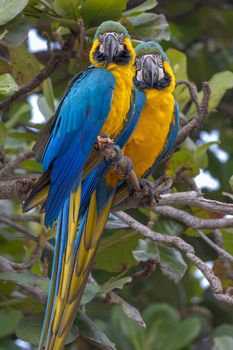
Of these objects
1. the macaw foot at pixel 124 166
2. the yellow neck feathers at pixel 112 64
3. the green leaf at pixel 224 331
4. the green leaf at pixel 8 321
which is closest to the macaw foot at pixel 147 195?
the macaw foot at pixel 124 166

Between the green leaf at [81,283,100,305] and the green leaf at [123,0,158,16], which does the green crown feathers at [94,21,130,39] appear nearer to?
the green leaf at [123,0,158,16]

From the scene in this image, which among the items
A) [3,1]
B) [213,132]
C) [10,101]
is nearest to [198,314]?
[213,132]

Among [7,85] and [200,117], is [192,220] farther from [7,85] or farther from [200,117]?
[7,85]

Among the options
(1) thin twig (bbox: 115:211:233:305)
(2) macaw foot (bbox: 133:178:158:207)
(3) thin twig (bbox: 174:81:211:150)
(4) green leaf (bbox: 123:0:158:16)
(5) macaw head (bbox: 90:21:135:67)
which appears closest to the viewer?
(1) thin twig (bbox: 115:211:233:305)

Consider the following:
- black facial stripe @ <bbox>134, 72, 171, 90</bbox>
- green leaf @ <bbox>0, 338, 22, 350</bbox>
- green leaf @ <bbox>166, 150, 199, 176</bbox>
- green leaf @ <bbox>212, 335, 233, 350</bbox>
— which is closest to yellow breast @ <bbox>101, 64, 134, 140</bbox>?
black facial stripe @ <bbox>134, 72, 171, 90</bbox>

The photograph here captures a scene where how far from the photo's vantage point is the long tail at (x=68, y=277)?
8.42 feet

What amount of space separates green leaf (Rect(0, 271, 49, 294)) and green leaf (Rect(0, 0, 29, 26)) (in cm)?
78

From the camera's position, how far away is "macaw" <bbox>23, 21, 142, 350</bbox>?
2602 millimetres

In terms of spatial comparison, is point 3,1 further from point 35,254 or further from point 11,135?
point 35,254

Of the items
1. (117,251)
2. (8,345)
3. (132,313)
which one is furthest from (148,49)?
(8,345)

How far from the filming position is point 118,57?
296cm

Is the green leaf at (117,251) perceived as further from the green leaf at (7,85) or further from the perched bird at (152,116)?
the green leaf at (7,85)

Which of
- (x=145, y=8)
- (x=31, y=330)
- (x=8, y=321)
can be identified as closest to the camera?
(x=31, y=330)

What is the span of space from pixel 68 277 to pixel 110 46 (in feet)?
2.59
